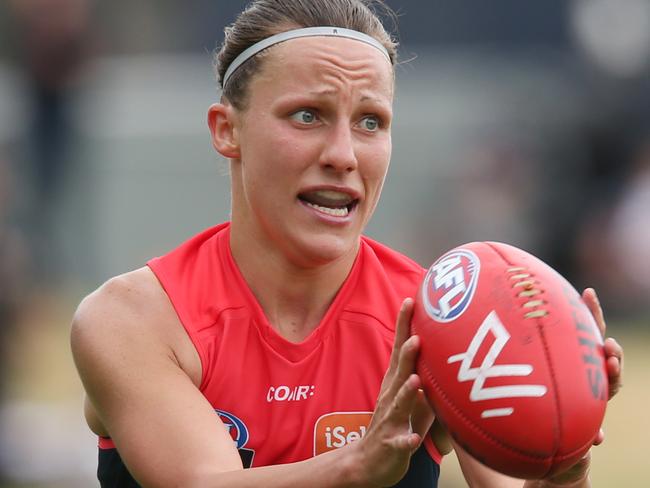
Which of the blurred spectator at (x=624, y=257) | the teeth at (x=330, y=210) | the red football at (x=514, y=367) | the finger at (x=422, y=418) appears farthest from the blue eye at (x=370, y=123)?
the blurred spectator at (x=624, y=257)

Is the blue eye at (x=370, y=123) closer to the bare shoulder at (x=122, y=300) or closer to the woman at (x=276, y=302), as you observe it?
the woman at (x=276, y=302)

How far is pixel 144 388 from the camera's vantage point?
3861 mm

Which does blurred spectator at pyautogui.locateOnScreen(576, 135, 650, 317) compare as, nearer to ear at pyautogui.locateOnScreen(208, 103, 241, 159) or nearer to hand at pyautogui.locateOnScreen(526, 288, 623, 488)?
ear at pyautogui.locateOnScreen(208, 103, 241, 159)

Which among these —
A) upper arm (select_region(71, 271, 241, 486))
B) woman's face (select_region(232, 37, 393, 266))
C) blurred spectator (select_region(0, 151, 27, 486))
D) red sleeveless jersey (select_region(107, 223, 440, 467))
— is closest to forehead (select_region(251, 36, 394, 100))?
woman's face (select_region(232, 37, 393, 266))

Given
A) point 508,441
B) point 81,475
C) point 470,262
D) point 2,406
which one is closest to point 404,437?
point 508,441

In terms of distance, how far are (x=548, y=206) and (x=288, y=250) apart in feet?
29.8

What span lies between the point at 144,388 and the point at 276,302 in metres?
0.58

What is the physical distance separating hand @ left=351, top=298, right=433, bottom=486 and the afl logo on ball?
110 mm

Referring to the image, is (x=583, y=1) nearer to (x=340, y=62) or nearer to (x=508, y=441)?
(x=340, y=62)

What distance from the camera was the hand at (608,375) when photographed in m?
3.46

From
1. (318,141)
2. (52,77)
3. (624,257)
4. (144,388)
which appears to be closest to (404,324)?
(318,141)

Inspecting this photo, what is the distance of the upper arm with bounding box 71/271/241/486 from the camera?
3.75 meters

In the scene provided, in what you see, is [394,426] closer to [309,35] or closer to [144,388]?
[144,388]

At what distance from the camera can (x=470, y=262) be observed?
358cm
